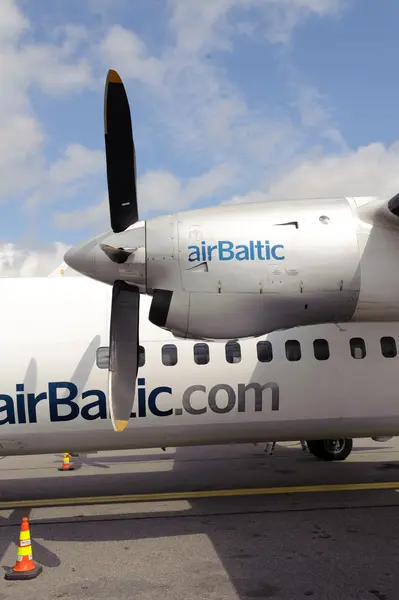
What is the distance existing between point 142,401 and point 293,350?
310 cm

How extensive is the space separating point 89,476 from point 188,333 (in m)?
8.13

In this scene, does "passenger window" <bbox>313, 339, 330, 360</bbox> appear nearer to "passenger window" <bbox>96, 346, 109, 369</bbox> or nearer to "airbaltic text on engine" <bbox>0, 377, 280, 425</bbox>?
"airbaltic text on engine" <bbox>0, 377, 280, 425</bbox>

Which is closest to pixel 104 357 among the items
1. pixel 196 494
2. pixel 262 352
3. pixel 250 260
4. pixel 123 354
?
pixel 123 354

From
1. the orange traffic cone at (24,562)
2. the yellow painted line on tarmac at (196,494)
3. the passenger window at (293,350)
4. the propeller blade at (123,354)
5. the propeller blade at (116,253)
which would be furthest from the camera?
the yellow painted line on tarmac at (196,494)

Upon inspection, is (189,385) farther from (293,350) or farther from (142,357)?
(293,350)

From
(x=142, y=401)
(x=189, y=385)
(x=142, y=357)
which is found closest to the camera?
(x=142, y=401)

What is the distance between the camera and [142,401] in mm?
9539

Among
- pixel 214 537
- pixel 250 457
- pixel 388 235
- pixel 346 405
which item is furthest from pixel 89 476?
pixel 388 235

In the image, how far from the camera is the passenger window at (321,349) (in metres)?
9.95

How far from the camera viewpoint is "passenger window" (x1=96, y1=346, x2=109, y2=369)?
9.69 metres

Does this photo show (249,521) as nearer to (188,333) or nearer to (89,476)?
(188,333)

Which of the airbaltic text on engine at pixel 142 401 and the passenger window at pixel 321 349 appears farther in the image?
the passenger window at pixel 321 349

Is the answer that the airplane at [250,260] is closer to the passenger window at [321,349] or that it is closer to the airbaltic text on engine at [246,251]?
the airbaltic text on engine at [246,251]

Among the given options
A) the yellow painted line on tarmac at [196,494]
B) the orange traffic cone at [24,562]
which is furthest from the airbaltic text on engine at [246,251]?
the yellow painted line on tarmac at [196,494]
